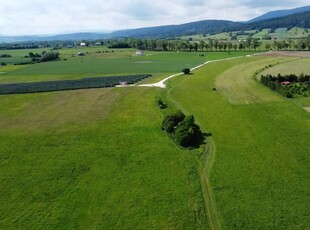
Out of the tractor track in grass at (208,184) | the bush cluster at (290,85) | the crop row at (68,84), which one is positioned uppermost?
the bush cluster at (290,85)

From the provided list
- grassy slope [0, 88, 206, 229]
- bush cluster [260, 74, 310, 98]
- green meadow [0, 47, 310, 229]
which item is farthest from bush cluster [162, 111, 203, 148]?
bush cluster [260, 74, 310, 98]

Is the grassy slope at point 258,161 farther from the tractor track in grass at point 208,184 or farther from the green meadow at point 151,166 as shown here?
the tractor track in grass at point 208,184

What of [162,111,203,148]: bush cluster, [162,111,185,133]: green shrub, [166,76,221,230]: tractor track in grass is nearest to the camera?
[166,76,221,230]: tractor track in grass

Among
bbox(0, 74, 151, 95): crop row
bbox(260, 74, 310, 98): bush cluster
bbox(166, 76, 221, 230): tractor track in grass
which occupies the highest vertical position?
bbox(260, 74, 310, 98): bush cluster

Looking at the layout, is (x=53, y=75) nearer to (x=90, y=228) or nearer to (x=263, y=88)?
(x=263, y=88)

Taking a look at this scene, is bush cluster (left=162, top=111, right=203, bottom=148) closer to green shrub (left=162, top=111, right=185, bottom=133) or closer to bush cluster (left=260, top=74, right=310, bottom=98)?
green shrub (left=162, top=111, right=185, bottom=133)

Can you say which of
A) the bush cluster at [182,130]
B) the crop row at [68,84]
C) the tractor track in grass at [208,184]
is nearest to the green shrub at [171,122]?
the bush cluster at [182,130]

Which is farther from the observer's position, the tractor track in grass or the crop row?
the crop row
